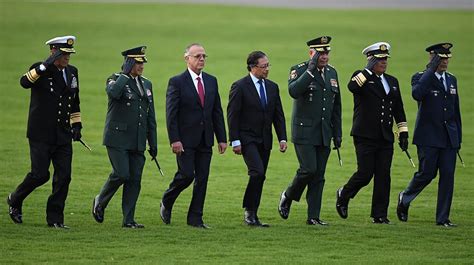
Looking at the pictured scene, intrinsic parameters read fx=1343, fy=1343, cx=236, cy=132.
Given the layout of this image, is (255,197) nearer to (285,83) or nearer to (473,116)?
(473,116)

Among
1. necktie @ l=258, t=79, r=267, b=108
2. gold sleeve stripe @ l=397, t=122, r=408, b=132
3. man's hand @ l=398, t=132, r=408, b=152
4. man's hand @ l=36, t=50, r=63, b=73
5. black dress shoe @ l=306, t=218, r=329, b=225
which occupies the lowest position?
black dress shoe @ l=306, t=218, r=329, b=225

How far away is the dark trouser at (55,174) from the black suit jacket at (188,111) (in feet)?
4.46

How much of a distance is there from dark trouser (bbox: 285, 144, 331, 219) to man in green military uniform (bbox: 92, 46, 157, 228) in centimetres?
194

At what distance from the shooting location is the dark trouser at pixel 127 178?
54.9 feet

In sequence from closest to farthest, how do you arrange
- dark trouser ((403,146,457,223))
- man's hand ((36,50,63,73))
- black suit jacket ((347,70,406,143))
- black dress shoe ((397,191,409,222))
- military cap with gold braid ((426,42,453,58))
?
man's hand ((36,50,63,73))
black suit jacket ((347,70,406,143))
military cap with gold braid ((426,42,453,58))
dark trouser ((403,146,457,223))
black dress shoe ((397,191,409,222))

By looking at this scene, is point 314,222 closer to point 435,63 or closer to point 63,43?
point 435,63

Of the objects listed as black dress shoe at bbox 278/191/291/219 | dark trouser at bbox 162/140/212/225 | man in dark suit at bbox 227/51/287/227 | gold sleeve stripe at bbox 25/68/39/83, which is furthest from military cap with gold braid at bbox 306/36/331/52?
gold sleeve stripe at bbox 25/68/39/83

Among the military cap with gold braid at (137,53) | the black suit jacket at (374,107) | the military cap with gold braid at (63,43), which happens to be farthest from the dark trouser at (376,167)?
the military cap with gold braid at (63,43)

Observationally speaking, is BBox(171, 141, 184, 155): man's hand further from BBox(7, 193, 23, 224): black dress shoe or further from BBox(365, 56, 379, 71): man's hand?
BBox(365, 56, 379, 71): man's hand

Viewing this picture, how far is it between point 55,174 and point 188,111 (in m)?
1.86

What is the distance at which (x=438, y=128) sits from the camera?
58.3 feet

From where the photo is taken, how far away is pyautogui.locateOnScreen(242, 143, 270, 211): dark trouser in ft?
56.2

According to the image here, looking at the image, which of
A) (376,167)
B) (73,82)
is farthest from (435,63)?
(73,82)

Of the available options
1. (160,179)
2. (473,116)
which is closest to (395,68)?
(473,116)
